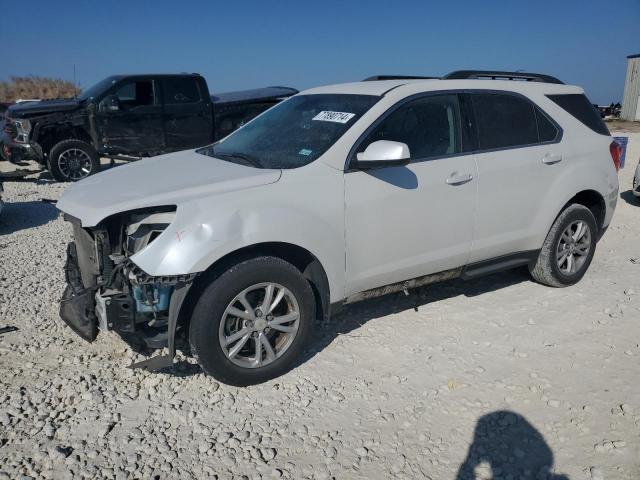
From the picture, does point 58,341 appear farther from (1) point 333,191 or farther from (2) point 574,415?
(2) point 574,415

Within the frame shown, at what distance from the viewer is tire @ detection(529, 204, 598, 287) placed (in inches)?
187

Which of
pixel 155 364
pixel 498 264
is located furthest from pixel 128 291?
pixel 498 264

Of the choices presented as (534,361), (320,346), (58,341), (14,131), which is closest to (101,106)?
(14,131)

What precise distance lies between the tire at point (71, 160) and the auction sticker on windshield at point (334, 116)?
25.3 ft

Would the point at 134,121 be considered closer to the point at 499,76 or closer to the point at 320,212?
the point at 499,76

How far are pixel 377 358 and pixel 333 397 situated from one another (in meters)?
0.57

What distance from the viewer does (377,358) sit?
12.4 feet

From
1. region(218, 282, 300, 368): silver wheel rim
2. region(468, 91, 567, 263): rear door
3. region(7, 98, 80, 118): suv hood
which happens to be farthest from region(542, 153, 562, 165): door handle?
region(7, 98, 80, 118): suv hood

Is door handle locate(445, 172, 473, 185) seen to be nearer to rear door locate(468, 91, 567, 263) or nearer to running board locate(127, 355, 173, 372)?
rear door locate(468, 91, 567, 263)

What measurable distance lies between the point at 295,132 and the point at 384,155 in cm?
87

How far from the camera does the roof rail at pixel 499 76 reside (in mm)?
4422

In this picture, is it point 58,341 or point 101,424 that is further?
point 58,341

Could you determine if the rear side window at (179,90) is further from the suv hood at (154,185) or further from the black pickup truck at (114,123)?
the suv hood at (154,185)

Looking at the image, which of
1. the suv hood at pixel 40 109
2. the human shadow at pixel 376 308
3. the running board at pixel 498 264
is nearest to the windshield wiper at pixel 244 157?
the human shadow at pixel 376 308
